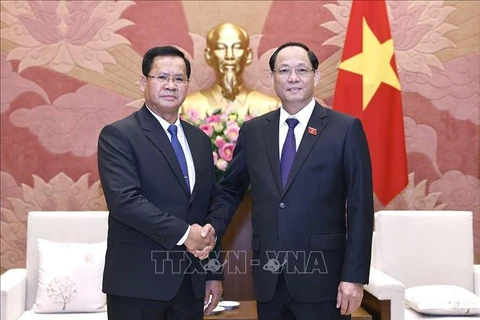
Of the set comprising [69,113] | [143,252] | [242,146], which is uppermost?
[69,113]

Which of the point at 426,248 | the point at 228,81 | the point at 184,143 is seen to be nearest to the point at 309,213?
the point at 184,143

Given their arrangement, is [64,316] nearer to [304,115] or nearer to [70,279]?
[70,279]

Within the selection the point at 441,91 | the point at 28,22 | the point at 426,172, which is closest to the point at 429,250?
the point at 426,172

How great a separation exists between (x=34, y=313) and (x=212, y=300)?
1.30 metres

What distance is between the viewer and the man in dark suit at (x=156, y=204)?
2.17 metres

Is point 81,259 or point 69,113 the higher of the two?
point 69,113

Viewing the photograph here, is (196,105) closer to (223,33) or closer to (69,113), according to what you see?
(223,33)

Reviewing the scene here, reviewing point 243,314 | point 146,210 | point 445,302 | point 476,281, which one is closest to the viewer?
point 146,210

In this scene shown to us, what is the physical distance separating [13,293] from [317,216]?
1754 millimetres

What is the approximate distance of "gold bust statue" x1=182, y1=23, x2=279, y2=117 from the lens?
373 cm

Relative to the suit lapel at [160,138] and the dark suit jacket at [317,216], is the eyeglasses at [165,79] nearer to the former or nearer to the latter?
the suit lapel at [160,138]

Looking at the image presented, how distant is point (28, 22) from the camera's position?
13.1 feet

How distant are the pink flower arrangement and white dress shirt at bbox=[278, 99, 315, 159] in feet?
2.62

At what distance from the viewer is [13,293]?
3.17 meters
